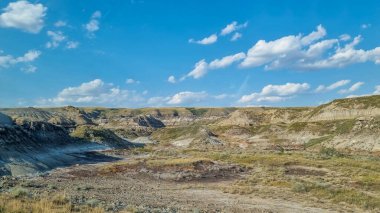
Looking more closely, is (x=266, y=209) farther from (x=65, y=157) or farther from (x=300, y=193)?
(x=65, y=157)

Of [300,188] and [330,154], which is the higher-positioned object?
[300,188]

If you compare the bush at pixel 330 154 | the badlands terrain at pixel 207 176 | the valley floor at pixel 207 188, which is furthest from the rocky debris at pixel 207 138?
the valley floor at pixel 207 188

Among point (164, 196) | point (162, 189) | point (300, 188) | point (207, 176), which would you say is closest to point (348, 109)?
point (207, 176)

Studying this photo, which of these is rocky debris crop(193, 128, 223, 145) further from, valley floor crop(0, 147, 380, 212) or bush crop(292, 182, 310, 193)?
bush crop(292, 182, 310, 193)

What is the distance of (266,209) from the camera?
3144 centimetres

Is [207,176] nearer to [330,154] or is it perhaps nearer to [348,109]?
[330,154]

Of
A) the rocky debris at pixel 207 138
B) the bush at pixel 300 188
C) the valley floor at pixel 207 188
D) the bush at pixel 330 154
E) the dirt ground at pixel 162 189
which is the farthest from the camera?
the rocky debris at pixel 207 138

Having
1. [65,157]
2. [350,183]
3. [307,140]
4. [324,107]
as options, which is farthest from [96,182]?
[324,107]

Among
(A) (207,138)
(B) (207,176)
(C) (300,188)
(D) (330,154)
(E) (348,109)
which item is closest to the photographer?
(C) (300,188)

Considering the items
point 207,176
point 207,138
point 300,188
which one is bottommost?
point 207,176

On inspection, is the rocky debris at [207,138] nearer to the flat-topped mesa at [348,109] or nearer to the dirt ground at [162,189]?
the flat-topped mesa at [348,109]

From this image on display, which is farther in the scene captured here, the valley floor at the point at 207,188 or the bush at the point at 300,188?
the bush at the point at 300,188

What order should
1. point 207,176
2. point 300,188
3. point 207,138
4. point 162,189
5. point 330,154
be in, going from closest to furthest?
point 300,188 → point 162,189 → point 207,176 → point 330,154 → point 207,138

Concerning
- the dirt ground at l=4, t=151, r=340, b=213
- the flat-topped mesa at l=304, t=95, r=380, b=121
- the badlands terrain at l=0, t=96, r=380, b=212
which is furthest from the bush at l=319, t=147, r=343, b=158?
the flat-topped mesa at l=304, t=95, r=380, b=121
